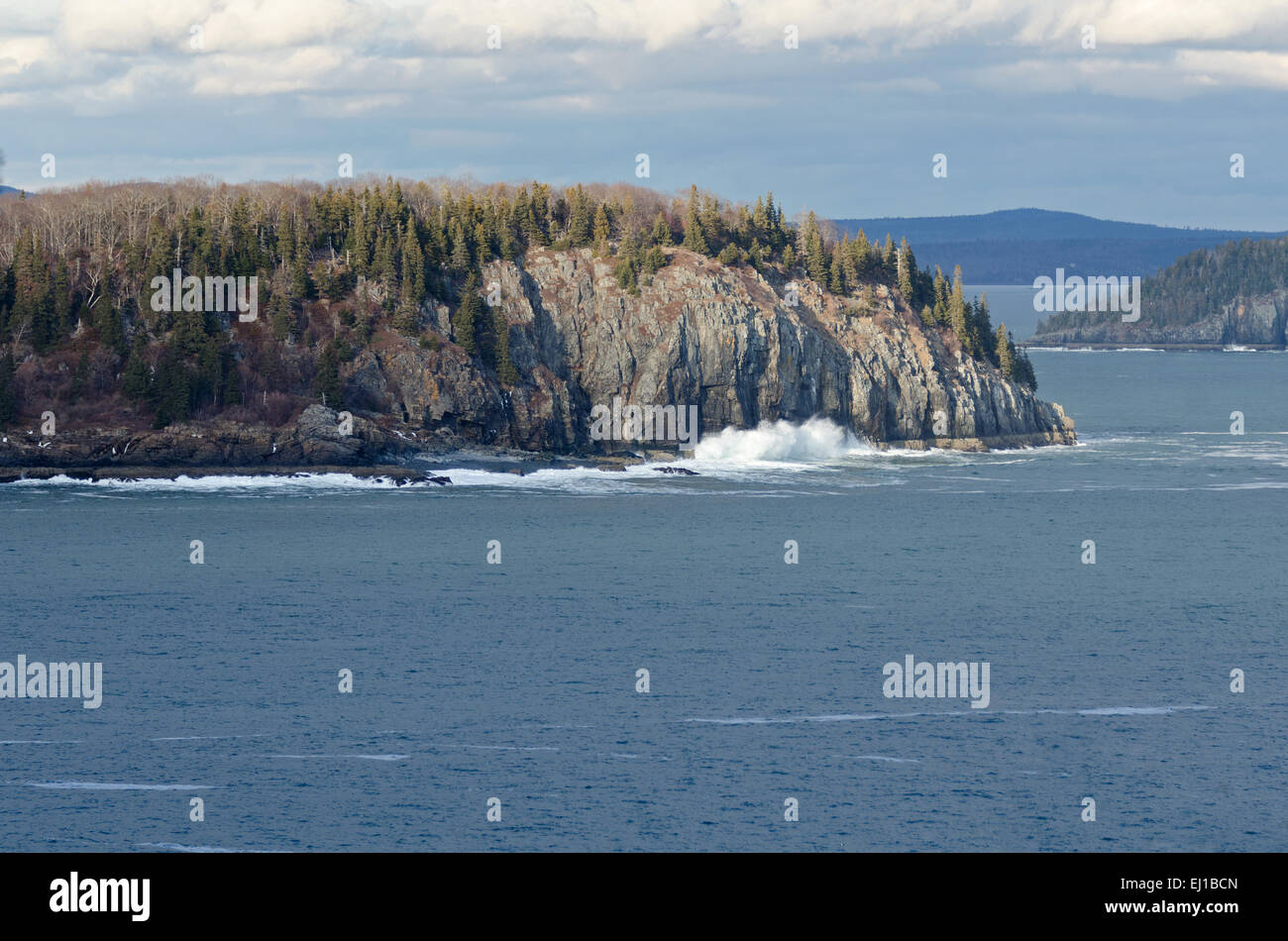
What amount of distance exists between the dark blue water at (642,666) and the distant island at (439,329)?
17.7 m

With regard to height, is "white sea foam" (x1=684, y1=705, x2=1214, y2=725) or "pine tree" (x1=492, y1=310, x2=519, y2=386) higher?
"pine tree" (x1=492, y1=310, x2=519, y2=386)

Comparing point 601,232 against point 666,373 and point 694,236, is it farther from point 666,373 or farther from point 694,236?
point 666,373

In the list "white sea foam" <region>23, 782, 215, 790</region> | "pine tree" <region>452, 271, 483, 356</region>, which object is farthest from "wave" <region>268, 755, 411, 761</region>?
"pine tree" <region>452, 271, 483, 356</region>

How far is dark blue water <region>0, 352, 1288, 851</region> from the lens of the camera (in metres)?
42.8

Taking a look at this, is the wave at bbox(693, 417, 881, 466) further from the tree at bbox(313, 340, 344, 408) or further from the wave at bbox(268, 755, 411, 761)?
the wave at bbox(268, 755, 411, 761)

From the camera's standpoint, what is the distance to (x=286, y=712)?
52.3m

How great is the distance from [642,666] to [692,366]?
3180 inches

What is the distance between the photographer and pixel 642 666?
5912cm

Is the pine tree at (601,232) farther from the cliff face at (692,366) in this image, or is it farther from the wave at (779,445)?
the wave at (779,445)

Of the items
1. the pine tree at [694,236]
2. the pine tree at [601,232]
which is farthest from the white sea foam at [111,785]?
the pine tree at [694,236]

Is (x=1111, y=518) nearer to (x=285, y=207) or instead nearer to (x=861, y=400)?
(x=861, y=400)

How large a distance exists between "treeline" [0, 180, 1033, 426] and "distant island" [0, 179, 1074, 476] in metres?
0.26
